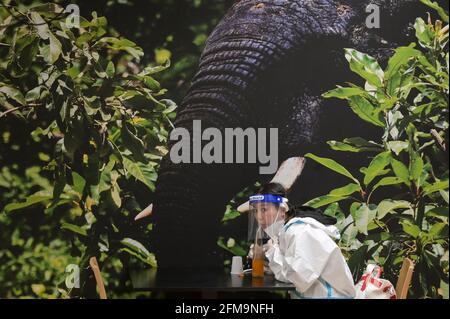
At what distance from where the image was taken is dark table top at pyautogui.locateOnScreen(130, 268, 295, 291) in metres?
3.25

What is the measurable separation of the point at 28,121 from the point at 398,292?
8.15ft

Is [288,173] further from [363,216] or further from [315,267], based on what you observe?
[315,267]

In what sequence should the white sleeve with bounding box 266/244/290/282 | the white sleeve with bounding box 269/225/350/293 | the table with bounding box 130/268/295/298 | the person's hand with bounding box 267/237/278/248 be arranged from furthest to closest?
1. the person's hand with bounding box 267/237/278/248
2. the white sleeve with bounding box 266/244/290/282
3. the white sleeve with bounding box 269/225/350/293
4. the table with bounding box 130/268/295/298

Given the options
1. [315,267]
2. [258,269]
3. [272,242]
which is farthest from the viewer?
[272,242]

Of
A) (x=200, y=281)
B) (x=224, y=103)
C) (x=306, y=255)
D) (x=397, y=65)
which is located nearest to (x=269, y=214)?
(x=306, y=255)

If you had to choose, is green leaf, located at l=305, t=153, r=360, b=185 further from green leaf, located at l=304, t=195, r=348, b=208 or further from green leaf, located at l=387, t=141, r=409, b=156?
green leaf, located at l=387, t=141, r=409, b=156

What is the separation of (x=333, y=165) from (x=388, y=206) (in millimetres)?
442

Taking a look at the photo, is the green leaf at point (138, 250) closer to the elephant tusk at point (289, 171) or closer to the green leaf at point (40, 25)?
the elephant tusk at point (289, 171)

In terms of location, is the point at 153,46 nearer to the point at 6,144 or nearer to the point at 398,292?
the point at 6,144

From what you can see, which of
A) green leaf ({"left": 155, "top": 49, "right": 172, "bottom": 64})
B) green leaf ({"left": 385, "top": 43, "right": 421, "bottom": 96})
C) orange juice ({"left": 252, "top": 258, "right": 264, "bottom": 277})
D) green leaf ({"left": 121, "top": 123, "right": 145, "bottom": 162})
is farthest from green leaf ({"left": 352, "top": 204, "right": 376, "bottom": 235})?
green leaf ({"left": 155, "top": 49, "right": 172, "bottom": 64})

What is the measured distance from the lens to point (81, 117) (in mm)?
4172

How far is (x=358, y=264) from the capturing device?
424cm

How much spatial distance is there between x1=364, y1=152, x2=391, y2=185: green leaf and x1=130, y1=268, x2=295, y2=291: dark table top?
1.05 m

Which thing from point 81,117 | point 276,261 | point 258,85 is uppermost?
point 258,85
